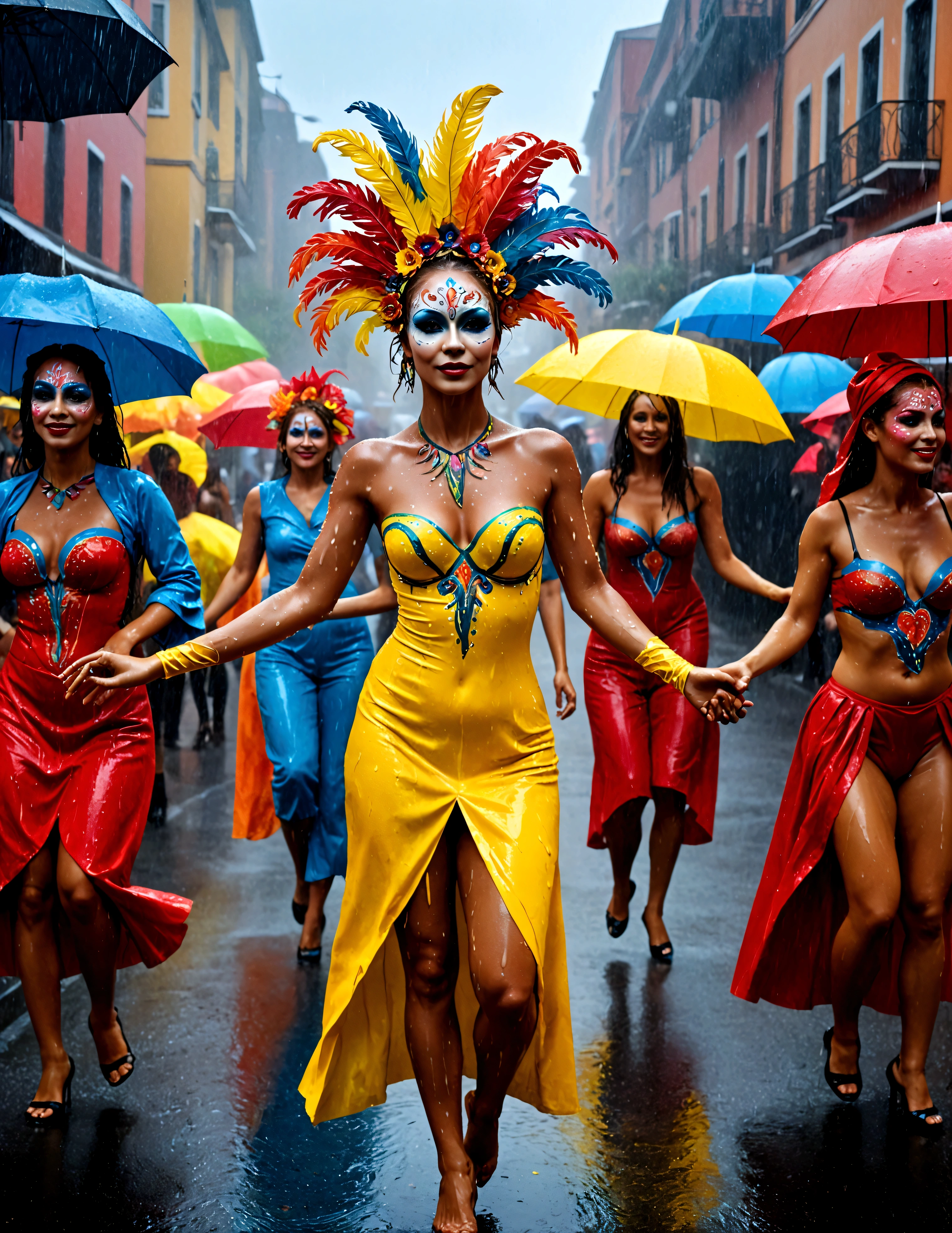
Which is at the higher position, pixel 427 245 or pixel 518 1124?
pixel 427 245

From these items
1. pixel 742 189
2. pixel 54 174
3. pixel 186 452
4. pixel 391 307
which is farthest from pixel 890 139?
pixel 391 307

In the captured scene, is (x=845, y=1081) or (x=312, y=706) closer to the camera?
(x=845, y=1081)

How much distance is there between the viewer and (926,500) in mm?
4391

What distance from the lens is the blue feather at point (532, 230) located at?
3.75 meters

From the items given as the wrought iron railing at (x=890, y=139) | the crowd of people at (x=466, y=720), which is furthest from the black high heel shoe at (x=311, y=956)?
the wrought iron railing at (x=890, y=139)

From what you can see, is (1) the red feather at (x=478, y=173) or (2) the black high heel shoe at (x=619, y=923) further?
(2) the black high heel shoe at (x=619, y=923)

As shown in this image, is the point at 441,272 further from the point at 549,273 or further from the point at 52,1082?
the point at 52,1082

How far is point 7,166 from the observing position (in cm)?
1605

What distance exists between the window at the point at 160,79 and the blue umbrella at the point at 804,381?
68.1 ft

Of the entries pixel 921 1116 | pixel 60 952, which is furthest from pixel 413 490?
pixel 921 1116

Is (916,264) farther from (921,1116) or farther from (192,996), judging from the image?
(192,996)

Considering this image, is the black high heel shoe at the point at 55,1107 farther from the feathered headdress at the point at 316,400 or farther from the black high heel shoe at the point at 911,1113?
the feathered headdress at the point at 316,400

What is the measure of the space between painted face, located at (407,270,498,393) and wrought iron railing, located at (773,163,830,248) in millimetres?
15931

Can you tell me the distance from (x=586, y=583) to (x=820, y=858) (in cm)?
128
